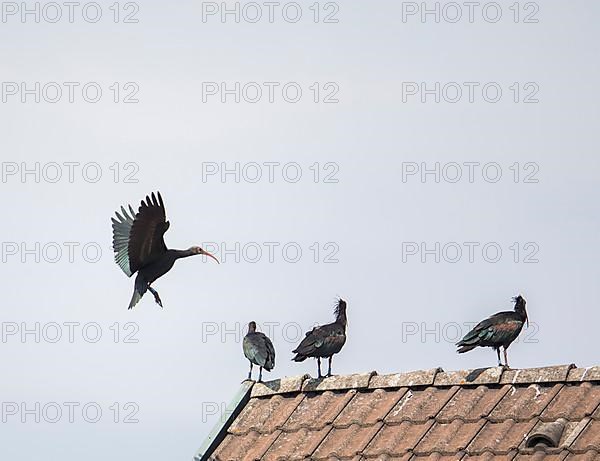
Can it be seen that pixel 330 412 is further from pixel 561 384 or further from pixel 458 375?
pixel 561 384

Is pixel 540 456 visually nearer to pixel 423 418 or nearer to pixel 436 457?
pixel 436 457

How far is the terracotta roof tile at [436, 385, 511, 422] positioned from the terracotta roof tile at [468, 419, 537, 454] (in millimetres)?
176

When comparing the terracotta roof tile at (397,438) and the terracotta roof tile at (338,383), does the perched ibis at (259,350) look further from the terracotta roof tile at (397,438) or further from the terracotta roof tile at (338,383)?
the terracotta roof tile at (397,438)

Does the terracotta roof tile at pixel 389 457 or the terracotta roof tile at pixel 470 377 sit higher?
the terracotta roof tile at pixel 470 377

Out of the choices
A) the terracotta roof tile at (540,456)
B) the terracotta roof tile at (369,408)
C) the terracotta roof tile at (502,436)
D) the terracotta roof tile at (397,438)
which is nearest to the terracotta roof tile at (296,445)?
the terracotta roof tile at (369,408)

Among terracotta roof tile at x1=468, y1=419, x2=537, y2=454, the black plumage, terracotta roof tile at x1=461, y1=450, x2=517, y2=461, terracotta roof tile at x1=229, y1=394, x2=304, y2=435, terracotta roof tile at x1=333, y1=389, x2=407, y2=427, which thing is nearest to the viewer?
terracotta roof tile at x1=461, y1=450, x2=517, y2=461

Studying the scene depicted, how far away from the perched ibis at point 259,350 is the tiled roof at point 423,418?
4.56 ft

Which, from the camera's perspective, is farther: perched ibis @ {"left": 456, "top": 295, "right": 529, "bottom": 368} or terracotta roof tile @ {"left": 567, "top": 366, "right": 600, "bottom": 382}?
perched ibis @ {"left": 456, "top": 295, "right": 529, "bottom": 368}

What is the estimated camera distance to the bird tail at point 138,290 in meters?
15.1

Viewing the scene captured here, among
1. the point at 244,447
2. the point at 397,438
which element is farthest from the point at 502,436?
the point at 244,447

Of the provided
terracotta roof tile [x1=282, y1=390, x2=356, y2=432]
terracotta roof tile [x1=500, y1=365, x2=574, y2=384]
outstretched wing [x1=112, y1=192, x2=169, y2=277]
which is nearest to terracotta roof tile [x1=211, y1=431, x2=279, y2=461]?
terracotta roof tile [x1=282, y1=390, x2=356, y2=432]

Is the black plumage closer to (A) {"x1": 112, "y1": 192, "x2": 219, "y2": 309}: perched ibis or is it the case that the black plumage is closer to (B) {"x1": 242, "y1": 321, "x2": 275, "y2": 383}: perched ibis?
(B) {"x1": 242, "y1": 321, "x2": 275, "y2": 383}: perched ibis

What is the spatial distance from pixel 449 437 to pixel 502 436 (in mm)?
367

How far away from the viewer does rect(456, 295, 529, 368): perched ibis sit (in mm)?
11219
